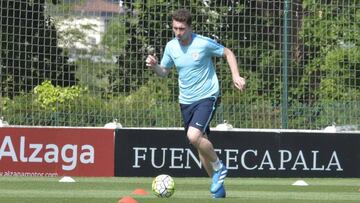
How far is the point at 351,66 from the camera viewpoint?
1962 cm

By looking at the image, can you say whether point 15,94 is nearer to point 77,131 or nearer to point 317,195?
point 77,131

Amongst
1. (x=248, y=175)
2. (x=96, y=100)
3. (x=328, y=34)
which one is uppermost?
(x=328, y=34)

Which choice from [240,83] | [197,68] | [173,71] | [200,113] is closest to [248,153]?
[173,71]

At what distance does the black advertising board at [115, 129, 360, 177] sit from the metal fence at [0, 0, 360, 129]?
23.5 inches

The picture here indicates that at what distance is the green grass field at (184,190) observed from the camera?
36.1 feet

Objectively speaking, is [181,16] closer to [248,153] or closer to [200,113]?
[200,113]

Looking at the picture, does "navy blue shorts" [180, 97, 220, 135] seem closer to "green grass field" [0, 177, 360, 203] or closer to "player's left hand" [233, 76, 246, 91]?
"player's left hand" [233, 76, 246, 91]

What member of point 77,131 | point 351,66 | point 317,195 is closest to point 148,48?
point 77,131

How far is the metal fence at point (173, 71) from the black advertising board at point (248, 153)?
0.60m

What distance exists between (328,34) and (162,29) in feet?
10.6

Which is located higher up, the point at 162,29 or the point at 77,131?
the point at 162,29

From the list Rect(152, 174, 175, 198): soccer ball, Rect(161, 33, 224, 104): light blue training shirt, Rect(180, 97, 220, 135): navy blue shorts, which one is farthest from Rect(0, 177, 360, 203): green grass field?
Rect(161, 33, 224, 104): light blue training shirt

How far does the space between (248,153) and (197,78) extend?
6.12 metres

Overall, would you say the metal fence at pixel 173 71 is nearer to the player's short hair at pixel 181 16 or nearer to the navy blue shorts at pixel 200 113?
the navy blue shorts at pixel 200 113
